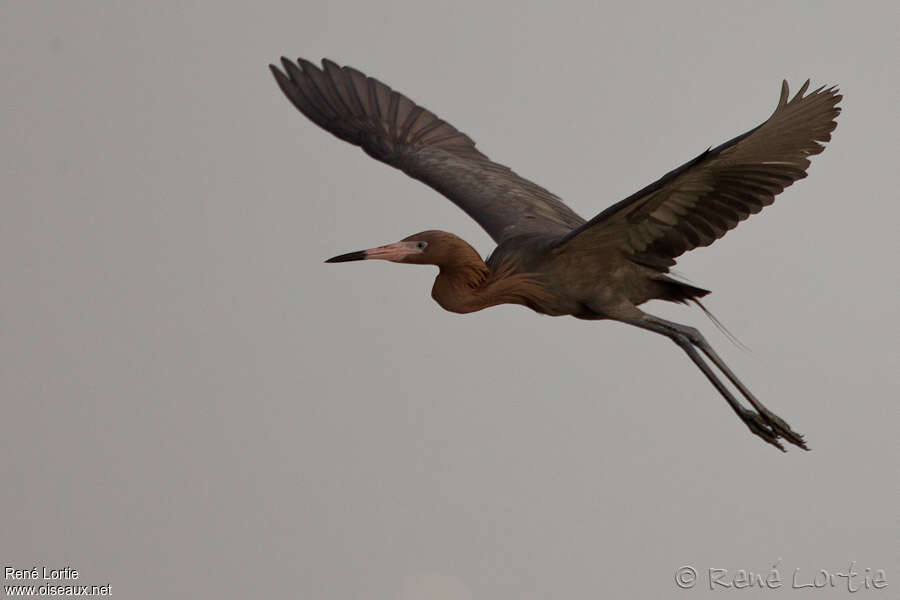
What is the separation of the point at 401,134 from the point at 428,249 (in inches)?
111

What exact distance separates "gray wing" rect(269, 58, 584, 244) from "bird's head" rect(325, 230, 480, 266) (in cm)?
155

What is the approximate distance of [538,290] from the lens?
8.62 m

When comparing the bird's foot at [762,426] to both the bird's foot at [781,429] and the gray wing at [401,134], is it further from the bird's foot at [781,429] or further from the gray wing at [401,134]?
the gray wing at [401,134]

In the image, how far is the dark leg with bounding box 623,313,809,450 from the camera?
8.62 m

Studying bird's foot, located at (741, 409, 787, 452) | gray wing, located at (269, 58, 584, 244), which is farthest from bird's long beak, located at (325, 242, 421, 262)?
bird's foot, located at (741, 409, 787, 452)

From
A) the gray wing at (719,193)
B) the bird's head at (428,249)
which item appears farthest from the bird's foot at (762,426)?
the bird's head at (428,249)

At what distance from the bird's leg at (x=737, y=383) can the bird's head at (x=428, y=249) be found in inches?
49.2

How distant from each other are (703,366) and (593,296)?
811 mm

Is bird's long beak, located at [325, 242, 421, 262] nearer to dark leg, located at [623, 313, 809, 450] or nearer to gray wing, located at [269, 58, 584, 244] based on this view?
dark leg, located at [623, 313, 809, 450]

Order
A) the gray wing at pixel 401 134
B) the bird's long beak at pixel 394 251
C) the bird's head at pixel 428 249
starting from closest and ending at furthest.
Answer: the bird's long beak at pixel 394 251 → the bird's head at pixel 428 249 → the gray wing at pixel 401 134

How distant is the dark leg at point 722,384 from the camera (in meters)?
8.62

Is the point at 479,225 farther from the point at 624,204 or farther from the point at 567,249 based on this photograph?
the point at 624,204

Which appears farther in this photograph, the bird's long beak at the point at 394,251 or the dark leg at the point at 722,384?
the dark leg at the point at 722,384

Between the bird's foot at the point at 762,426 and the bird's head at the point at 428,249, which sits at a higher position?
the bird's head at the point at 428,249
